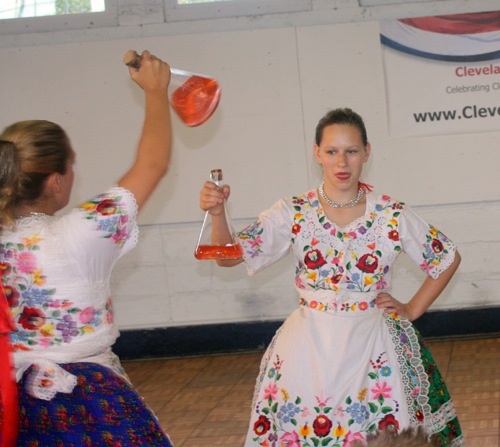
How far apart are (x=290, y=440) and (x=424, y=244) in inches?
30.8

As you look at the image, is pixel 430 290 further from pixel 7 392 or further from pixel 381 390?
pixel 7 392

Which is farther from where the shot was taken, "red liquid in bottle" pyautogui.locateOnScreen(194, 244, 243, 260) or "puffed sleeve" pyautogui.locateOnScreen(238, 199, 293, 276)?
"puffed sleeve" pyautogui.locateOnScreen(238, 199, 293, 276)

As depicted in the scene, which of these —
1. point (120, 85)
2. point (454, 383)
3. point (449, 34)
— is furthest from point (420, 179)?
point (120, 85)

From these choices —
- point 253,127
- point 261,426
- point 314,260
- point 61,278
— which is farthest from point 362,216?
point 253,127

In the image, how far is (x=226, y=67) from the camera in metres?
4.49

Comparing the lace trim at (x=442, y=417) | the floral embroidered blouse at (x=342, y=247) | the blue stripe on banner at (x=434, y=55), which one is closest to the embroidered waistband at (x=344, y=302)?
the floral embroidered blouse at (x=342, y=247)

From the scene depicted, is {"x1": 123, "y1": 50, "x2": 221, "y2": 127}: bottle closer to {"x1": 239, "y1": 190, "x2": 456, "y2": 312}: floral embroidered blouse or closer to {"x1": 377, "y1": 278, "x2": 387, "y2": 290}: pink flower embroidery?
{"x1": 239, "y1": 190, "x2": 456, "y2": 312}: floral embroidered blouse

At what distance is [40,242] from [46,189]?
0.44 ft

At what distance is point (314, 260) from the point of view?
6.81ft

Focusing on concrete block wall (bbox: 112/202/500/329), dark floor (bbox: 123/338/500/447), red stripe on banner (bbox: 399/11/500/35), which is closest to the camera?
dark floor (bbox: 123/338/500/447)

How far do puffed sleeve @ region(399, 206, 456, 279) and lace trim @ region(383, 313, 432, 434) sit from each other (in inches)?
9.2

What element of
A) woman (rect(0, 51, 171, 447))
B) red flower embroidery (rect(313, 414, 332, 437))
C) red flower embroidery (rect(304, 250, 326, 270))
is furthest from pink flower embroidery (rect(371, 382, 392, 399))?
woman (rect(0, 51, 171, 447))

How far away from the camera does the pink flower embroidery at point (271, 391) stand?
1.97 metres

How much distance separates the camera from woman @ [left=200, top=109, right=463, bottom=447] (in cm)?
190
